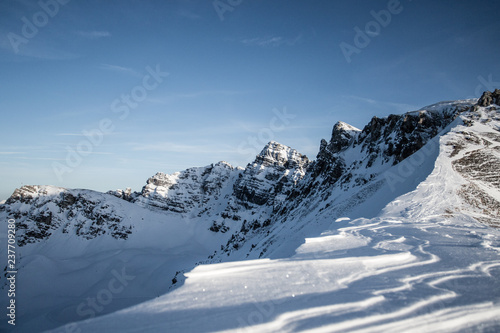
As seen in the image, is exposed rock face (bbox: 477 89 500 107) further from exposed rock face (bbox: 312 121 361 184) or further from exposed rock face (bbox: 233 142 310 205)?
exposed rock face (bbox: 233 142 310 205)

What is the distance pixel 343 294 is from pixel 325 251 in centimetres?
487

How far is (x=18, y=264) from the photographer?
6819cm

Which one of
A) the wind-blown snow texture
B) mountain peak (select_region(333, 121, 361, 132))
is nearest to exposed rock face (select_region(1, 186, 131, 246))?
the wind-blown snow texture

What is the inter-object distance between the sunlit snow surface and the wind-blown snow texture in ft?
0.14

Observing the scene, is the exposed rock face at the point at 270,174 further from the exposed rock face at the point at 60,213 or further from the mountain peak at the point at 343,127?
the exposed rock face at the point at 60,213

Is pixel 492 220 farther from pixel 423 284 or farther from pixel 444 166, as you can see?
pixel 423 284

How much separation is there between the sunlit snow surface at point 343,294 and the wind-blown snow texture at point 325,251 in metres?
0.04

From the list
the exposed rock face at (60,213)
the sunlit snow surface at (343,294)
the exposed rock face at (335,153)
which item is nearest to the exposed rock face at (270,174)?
the exposed rock face at (335,153)

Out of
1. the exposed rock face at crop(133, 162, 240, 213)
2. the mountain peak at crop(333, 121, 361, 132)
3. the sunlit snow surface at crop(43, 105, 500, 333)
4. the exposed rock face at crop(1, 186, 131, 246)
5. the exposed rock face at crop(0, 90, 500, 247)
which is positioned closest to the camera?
the sunlit snow surface at crop(43, 105, 500, 333)

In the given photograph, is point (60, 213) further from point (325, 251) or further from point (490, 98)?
point (490, 98)

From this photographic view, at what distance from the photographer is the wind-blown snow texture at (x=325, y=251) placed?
544cm

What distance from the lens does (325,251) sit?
36.0ft

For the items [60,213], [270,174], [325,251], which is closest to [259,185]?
[270,174]

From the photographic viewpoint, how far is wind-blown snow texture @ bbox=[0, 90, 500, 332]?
544cm
